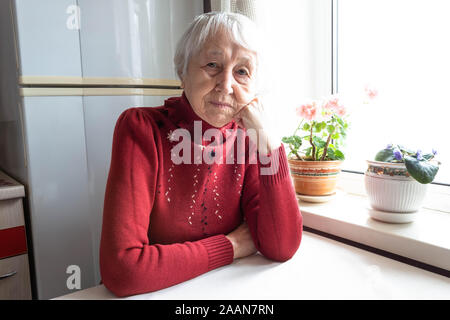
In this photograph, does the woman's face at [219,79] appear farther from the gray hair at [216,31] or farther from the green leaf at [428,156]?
the green leaf at [428,156]

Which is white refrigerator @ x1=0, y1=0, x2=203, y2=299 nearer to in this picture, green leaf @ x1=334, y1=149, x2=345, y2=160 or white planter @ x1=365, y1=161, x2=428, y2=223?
green leaf @ x1=334, y1=149, x2=345, y2=160

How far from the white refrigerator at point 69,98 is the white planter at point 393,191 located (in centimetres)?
92

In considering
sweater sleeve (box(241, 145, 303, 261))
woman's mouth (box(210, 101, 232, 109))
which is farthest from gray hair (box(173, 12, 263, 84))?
sweater sleeve (box(241, 145, 303, 261))

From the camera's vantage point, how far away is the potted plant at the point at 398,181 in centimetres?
90

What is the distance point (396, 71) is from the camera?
1266mm

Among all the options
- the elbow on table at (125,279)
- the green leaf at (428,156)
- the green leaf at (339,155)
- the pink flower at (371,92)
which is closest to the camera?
the elbow on table at (125,279)

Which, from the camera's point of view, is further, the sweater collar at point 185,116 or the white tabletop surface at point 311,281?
the sweater collar at point 185,116

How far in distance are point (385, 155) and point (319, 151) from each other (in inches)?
11.4

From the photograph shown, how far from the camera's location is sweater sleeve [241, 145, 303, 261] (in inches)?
35.2

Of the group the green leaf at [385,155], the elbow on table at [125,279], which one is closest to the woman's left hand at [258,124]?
the green leaf at [385,155]

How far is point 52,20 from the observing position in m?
1.20

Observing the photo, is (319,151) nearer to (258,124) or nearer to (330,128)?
(330,128)
